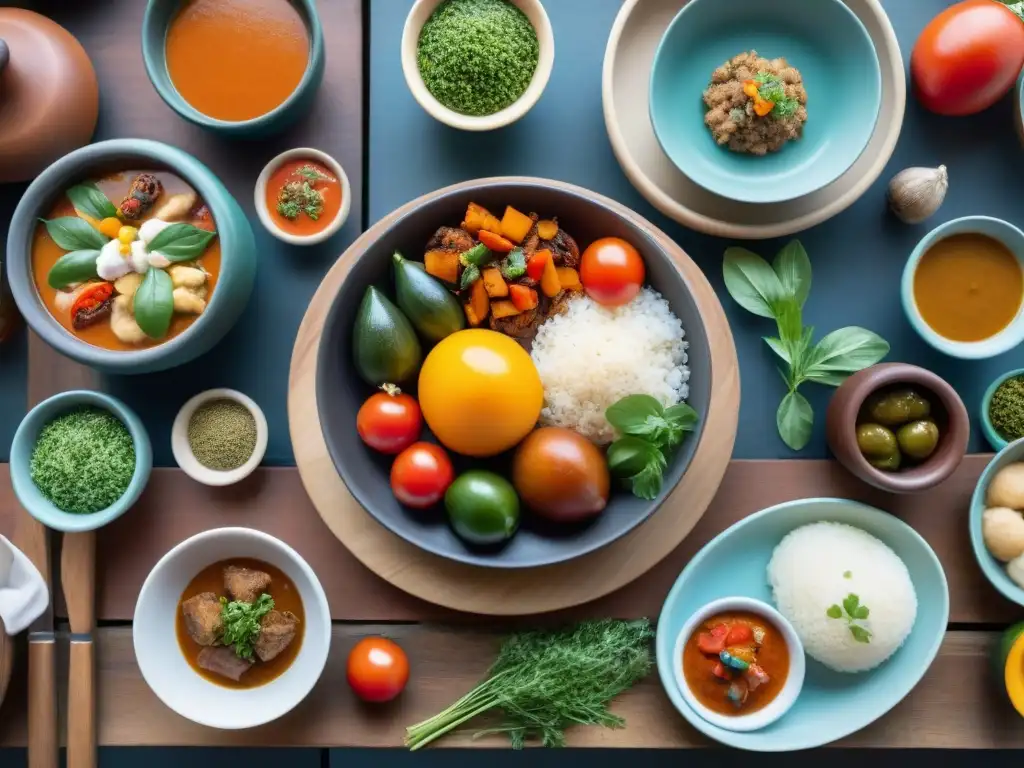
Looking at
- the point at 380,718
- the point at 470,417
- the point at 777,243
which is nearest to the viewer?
the point at 470,417

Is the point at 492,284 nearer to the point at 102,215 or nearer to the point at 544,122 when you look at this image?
the point at 544,122

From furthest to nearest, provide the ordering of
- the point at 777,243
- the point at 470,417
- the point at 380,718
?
the point at 777,243 → the point at 380,718 → the point at 470,417

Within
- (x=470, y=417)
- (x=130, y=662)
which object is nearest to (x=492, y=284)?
(x=470, y=417)

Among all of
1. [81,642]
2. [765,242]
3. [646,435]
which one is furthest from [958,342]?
[81,642]

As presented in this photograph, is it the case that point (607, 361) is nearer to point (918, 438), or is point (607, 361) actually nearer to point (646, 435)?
point (646, 435)

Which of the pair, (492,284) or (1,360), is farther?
(1,360)

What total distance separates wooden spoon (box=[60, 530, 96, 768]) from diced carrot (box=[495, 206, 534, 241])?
2.60 ft

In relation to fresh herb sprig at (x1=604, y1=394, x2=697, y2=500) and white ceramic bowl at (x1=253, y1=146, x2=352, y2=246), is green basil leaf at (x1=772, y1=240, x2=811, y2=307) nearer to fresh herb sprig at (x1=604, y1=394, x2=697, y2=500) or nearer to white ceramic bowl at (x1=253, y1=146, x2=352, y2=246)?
fresh herb sprig at (x1=604, y1=394, x2=697, y2=500)

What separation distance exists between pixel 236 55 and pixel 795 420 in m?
1.08

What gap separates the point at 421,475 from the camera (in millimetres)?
1251

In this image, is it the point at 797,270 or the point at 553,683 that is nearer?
the point at 553,683

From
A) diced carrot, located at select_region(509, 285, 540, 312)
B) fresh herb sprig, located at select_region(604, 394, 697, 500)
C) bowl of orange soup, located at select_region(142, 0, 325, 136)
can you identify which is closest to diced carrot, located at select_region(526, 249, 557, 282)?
diced carrot, located at select_region(509, 285, 540, 312)

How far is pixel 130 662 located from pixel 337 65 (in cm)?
103

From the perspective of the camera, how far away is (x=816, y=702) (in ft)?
4.44
